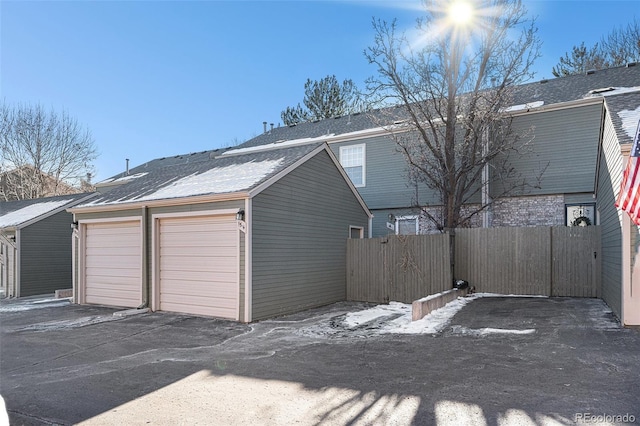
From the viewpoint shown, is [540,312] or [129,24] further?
[129,24]

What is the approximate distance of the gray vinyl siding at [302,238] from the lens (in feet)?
29.4

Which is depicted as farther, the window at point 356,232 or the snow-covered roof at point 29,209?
the snow-covered roof at point 29,209

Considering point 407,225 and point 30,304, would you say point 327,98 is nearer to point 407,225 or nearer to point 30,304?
point 407,225

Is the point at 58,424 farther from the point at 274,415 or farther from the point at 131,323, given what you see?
the point at 131,323

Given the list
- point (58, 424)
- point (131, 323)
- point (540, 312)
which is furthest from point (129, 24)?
point (540, 312)

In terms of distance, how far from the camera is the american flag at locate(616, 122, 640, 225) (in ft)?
18.4

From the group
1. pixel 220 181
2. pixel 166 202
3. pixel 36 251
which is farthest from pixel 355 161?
pixel 36 251

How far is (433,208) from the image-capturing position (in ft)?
48.3

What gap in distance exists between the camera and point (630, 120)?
290 inches

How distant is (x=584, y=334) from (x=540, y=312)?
2022 millimetres

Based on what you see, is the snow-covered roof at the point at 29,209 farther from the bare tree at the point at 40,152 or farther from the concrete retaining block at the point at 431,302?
the concrete retaining block at the point at 431,302

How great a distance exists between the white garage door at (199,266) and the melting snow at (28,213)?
755 centimetres

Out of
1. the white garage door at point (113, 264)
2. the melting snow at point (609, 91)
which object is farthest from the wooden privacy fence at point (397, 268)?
the melting snow at point (609, 91)

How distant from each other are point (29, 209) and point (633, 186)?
18694 millimetres
